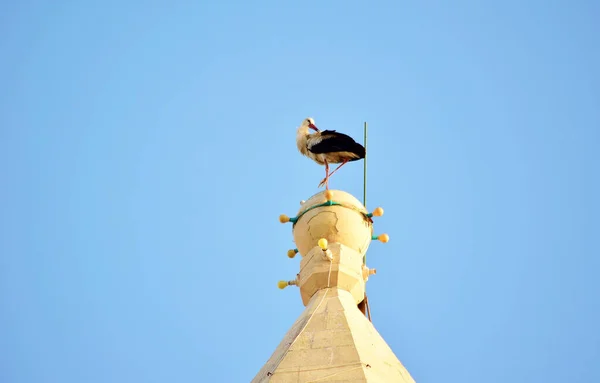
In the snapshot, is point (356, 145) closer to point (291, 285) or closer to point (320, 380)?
point (291, 285)

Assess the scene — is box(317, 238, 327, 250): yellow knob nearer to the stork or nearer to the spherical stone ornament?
the spherical stone ornament

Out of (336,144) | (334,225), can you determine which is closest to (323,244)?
(334,225)

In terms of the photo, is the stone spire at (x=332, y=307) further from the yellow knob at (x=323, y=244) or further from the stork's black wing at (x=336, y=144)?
the stork's black wing at (x=336, y=144)

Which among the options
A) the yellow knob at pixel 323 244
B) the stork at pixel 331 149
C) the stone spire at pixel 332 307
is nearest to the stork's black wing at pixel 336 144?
the stork at pixel 331 149

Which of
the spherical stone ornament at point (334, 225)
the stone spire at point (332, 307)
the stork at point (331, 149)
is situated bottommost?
the stone spire at point (332, 307)

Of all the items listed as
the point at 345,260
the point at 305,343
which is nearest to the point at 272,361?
the point at 305,343

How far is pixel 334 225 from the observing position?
12836 mm

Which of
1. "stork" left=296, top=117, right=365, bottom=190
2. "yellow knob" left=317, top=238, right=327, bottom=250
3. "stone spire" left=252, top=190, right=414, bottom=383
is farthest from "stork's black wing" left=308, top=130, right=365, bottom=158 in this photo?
"yellow knob" left=317, top=238, right=327, bottom=250

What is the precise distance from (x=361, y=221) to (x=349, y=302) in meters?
1.64

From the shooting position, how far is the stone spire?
384 inches

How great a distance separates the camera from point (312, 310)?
37.5 ft

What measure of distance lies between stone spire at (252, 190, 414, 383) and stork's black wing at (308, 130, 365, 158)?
1.19m

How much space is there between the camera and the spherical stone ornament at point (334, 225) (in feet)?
42.2

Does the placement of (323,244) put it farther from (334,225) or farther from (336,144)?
(336,144)
